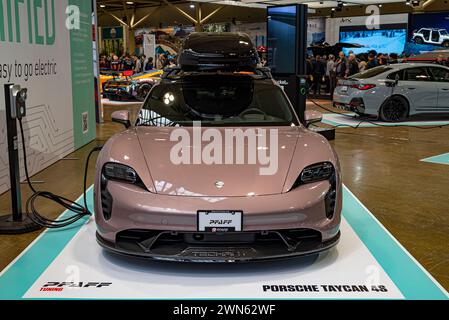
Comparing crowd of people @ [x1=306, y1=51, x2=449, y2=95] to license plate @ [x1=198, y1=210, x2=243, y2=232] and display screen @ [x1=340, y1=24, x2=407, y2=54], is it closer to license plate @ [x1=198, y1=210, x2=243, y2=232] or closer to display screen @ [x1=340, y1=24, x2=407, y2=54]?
display screen @ [x1=340, y1=24, x2=407, y2=54]

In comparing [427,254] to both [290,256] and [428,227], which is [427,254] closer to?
[428,227]

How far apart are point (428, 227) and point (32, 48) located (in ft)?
16.0

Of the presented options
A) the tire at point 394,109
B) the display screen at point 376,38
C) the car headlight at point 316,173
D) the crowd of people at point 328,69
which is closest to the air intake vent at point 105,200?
the car headlight at point 316,173

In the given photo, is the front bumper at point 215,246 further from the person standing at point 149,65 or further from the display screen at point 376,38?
the display screen at point 376,38

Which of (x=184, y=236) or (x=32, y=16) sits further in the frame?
(x=32, y=16)

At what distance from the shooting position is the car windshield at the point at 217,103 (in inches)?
162

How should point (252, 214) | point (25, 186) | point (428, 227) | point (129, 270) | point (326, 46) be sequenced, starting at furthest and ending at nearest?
point (326, 46)
point (25, 186)
point (428, 227)
point (129, 270)
point (252, 214)

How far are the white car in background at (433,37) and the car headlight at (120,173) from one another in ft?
72.5

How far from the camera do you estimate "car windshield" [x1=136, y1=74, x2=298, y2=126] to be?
4.12 m

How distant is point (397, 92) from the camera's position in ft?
37.7

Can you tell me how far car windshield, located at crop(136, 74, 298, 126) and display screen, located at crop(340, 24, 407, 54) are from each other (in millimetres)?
21219

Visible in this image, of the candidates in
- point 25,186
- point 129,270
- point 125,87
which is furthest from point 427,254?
point 125,87

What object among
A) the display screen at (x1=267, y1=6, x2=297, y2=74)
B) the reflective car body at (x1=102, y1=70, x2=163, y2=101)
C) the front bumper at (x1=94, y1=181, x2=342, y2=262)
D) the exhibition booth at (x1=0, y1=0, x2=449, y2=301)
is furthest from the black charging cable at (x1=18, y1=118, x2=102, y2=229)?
the reflective car body at (x1=102, y1=70, x2=163, y2=101)

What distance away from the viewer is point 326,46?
886 inches
